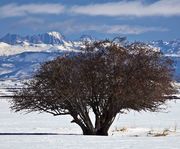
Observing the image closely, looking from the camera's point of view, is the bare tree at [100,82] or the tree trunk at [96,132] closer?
the bare tree at [100,82]

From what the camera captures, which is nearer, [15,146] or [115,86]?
[15,146]

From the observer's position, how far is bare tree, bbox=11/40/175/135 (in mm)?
29062

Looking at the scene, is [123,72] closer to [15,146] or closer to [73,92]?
[73,92]

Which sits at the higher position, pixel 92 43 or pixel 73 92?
pixel 92 43

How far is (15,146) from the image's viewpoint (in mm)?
21281

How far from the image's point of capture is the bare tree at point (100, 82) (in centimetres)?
2906

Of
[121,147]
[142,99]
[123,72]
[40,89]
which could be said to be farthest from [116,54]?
[121,147]

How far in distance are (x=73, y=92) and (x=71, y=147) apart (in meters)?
8.31

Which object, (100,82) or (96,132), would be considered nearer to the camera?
(100,82)

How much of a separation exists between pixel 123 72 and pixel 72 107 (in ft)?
11.7

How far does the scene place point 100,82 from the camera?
29312 millimetres

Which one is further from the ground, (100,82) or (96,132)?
(100,82)

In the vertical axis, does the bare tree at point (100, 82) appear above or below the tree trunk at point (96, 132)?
above

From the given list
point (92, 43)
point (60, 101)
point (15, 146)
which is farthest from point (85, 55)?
Result: point (15, 146)
